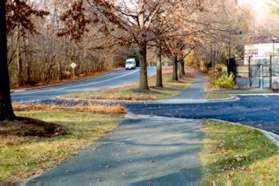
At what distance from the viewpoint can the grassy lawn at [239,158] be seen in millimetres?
7348

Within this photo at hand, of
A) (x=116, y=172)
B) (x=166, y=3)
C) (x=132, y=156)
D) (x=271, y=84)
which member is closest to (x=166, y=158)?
(x=132, y=156)

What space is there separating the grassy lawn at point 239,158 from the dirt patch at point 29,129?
3.98 m

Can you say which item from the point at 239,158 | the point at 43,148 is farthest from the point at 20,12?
the point at 239,158

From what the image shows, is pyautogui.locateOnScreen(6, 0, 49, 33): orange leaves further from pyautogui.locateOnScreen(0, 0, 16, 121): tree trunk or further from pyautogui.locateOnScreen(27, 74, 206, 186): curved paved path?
pyautogui.locateOnScreen(27, 74, 206, 186): curved paved path

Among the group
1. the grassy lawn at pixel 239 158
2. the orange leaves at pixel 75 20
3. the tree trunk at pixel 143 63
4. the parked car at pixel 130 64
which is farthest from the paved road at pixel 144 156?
the parked car at pixel 130 64

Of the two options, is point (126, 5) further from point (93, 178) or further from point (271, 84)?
point (93, 178)

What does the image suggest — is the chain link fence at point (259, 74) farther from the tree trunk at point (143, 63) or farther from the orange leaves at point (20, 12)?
the orange leaves at point (20, 12)

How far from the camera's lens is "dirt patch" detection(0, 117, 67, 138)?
1205cm

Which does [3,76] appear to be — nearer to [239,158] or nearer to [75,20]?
[75,20]

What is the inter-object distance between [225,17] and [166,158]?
3562 cm

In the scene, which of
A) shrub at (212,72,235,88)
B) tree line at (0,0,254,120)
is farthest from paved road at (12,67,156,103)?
shrub at (212,72,235,88)

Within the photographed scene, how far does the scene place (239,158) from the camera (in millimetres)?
9062

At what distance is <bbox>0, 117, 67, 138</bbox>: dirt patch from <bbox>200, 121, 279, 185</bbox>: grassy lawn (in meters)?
3.98

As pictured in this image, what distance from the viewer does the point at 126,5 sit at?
30.1m
